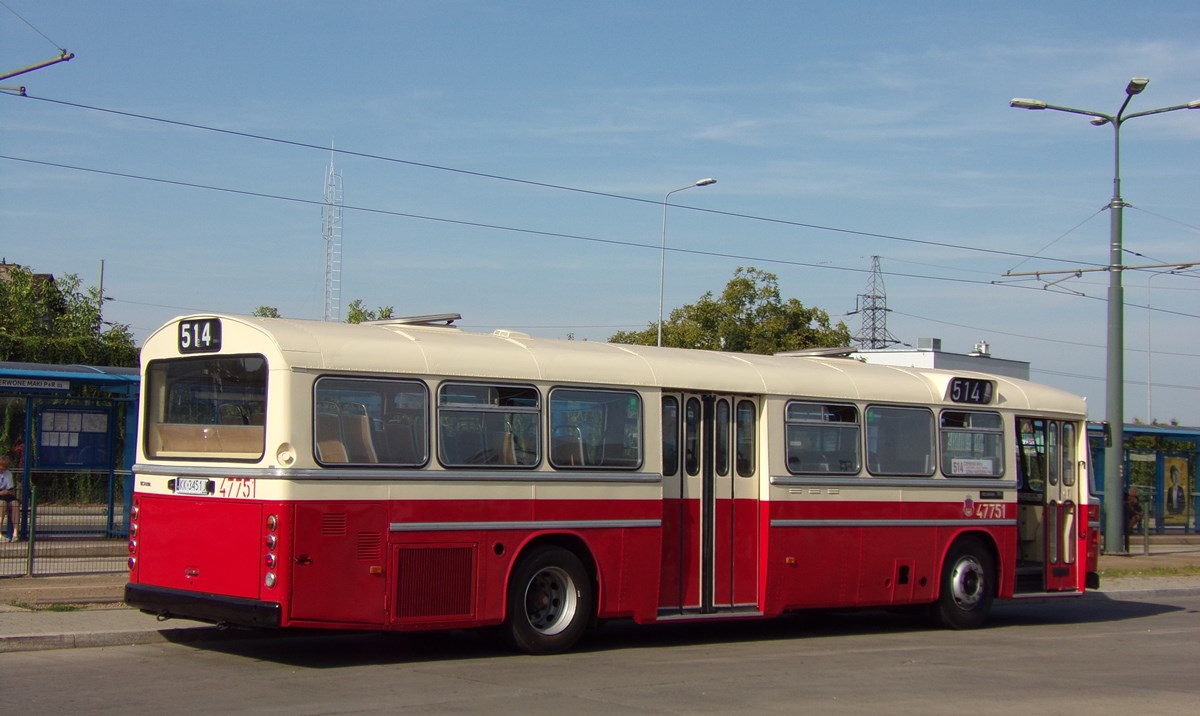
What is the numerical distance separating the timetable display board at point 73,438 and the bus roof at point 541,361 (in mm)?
9061

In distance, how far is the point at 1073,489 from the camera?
1717 cm

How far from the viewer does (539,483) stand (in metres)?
12.3

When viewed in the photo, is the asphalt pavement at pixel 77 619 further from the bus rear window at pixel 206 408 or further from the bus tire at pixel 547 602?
the bus tire at pixel 547 602

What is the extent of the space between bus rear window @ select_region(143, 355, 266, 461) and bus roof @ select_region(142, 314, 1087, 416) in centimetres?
19

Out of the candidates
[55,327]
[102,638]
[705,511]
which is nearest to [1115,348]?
[705,511]

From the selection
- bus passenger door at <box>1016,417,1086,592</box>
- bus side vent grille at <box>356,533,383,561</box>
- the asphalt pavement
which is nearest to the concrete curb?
the asphalt pavement

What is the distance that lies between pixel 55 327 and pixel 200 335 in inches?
1146

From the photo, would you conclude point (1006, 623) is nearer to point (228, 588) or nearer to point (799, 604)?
point (799, 604)

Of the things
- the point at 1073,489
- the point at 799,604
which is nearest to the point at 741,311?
the point at 1073,489

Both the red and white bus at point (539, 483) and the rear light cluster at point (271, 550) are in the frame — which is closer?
the rear light cluster at point (271, 550)

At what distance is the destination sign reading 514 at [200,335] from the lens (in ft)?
37.7

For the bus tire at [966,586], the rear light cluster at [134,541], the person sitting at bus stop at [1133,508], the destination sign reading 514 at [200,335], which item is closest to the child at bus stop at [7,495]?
the rear light cluster at [134,541]

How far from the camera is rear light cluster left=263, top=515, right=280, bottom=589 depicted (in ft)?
35.0

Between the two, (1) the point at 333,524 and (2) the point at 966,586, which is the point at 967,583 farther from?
(1) the point at 333,524
